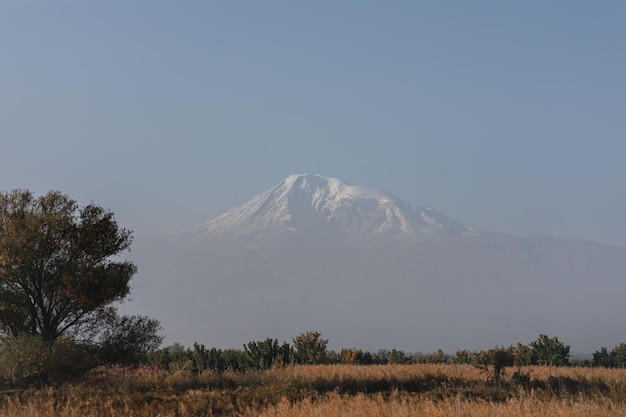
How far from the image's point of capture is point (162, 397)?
77.7ft

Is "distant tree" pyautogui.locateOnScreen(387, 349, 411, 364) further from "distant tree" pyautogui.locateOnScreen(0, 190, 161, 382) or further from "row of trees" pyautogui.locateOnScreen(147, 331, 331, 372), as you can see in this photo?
"distant tree" pyautogui.locateOnScreen(0, 190, 161, 382)

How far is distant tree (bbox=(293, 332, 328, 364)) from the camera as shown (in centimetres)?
4194

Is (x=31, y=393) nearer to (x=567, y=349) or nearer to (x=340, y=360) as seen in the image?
(x=340, y=360)

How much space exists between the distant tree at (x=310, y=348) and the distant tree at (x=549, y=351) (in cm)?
1355

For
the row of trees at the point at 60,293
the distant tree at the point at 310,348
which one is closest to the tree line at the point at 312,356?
the distant tree at the point at 310,348

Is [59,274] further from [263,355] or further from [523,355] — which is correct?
[523,355]

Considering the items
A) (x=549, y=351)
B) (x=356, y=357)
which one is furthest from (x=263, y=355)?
(x=549, y=351)

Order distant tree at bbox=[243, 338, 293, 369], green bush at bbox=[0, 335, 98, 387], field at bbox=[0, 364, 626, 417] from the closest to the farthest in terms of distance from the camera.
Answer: field at bbox=[0, 364, 626, 417], green bush at bbox=[0, 335, 98, 387], distant tree at bbox=[243, 338, 293, 369]

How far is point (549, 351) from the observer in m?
43.8

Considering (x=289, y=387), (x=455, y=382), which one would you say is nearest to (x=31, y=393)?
(x=289, y=387)

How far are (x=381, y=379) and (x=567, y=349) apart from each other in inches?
812

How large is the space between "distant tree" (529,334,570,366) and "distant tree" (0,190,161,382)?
26.1 meters

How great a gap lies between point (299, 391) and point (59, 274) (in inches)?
507

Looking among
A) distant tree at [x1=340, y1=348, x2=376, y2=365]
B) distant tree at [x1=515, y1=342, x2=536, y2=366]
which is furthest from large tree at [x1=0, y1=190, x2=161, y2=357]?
distant tree at [x1=515, y1=342, x2=536, y2=366]
